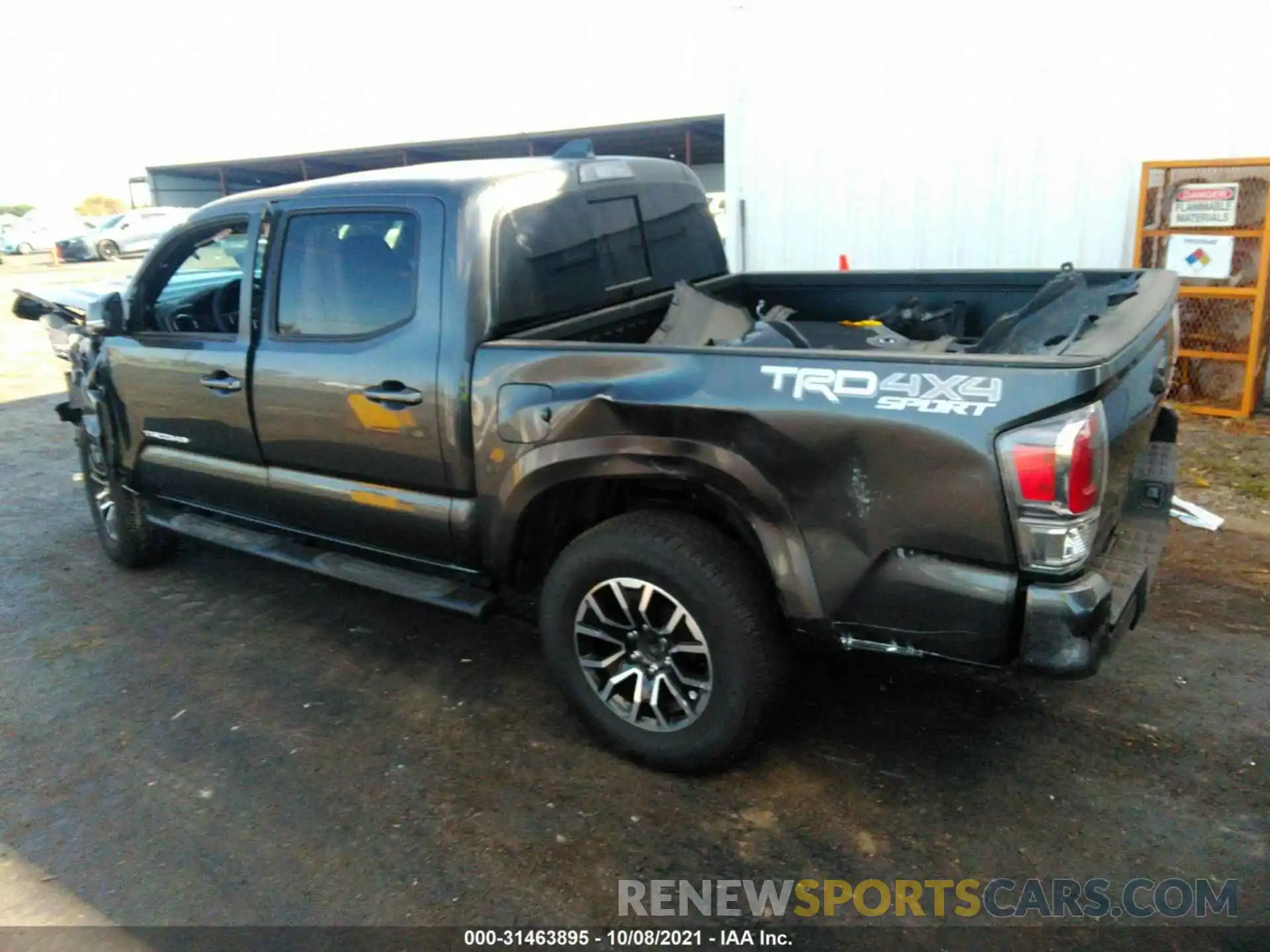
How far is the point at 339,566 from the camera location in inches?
150

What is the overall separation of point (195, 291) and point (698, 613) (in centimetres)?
332

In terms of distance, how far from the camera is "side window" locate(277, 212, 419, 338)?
3432 mm

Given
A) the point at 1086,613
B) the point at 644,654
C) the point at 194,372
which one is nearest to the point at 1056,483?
the point at 1086,613

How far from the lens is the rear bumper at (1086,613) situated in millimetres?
2367

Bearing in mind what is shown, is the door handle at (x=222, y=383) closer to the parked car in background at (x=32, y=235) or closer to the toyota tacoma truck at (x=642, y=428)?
the toyota tacoma truck at (x=642, y=428)

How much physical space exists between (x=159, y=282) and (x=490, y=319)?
2221mm

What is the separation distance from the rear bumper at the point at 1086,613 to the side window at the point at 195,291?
349 centimetres

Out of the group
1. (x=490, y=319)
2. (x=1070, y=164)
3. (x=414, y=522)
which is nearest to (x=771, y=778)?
(x=414, y=522)

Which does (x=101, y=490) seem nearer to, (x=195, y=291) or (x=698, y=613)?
(x=195, y=291)

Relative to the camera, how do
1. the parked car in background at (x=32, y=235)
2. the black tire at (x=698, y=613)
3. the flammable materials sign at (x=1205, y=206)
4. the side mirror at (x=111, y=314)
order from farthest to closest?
the parked car in background at (x=32, y=235), the flammable materials sign at (x=1205, y=206), the side mirror at (x=111, y=314), the black tire at (x=698, y=613)

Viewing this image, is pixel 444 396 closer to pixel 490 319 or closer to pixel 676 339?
pixel 490 319

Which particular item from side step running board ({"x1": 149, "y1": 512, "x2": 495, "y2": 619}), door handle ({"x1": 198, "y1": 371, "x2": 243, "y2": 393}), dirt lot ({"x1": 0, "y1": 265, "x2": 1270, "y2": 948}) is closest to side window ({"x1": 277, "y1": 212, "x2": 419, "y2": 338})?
door handle ({"x1": 198, "y1": 371, "x2": 243, "y2": 393})

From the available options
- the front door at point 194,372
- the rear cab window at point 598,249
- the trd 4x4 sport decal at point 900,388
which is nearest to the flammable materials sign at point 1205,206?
the rear cab window at point 598,249

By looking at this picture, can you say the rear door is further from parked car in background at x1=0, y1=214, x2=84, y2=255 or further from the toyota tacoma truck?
parked car in background at x1=0, y1=214, x2=84, y2=255
